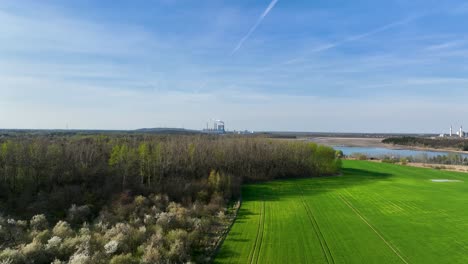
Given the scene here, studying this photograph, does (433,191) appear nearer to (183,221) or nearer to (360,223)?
(360,223)

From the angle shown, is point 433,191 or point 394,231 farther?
point 433,191

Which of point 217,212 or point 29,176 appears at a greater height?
point 29,176

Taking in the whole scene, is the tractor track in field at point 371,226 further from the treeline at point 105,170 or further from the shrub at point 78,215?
the shrub at point 78,215

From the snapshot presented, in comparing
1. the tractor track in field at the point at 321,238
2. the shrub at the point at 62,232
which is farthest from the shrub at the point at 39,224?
the tractor track in field at the point at 321,238

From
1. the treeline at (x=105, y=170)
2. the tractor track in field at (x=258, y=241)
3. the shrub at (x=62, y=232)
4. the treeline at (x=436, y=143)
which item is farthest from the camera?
the treeline at (x=436, y=143)

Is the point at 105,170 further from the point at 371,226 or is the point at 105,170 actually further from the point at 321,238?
the point at 371,226

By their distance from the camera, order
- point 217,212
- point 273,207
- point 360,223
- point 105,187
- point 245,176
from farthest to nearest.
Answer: point 245,176
point 105,187
point 273,207
point 217,212
point 360,223

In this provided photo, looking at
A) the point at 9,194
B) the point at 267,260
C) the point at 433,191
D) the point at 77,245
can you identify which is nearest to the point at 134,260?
the point at 77,245

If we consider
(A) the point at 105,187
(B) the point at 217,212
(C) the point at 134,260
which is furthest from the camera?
(A) the point at 105,187
